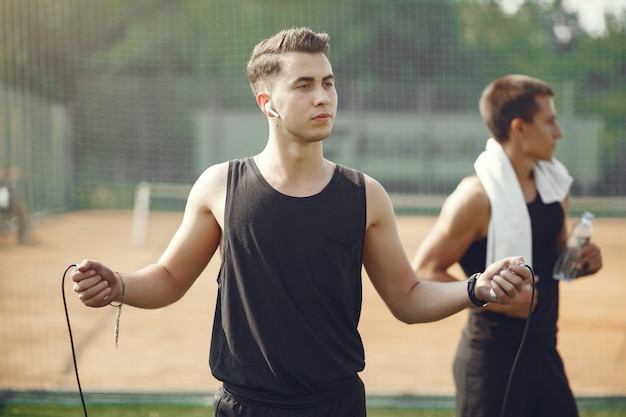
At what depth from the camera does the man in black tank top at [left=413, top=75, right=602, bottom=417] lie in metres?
3.28

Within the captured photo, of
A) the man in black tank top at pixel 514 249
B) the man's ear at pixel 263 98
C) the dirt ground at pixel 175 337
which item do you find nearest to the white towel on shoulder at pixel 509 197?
the man in black tank top at pixel 514 249

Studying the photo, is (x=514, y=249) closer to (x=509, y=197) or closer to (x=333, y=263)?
(x=509, y=197)

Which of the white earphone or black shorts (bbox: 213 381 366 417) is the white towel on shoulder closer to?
black shorts (bbox: 213 381 366 417)

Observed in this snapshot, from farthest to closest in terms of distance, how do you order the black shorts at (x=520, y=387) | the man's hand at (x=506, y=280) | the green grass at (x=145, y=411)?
1. the green grass at (x=145, y=411)
2. the black shorts at (x=520, y=387)
3. the man's hand at (x=506, y=280)

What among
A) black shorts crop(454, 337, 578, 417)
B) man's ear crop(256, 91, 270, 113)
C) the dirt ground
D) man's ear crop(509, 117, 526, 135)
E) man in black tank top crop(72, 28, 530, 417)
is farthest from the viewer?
the dirt ground

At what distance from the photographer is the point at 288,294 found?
Answer: 2287 millimetres

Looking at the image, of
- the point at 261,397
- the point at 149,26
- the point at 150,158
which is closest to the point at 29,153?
the point at 150,158

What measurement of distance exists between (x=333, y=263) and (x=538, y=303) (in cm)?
132

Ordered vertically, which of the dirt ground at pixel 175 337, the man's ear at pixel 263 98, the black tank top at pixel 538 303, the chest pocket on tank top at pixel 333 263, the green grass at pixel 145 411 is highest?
the man's ear at pixel 263 98

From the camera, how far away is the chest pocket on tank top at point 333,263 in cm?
229

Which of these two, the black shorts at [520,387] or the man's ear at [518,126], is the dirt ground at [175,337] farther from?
the man's ear at [518,126]

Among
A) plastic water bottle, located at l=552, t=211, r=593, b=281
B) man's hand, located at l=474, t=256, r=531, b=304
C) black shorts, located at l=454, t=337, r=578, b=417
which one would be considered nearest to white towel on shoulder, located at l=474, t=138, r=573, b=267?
plastic water bottle, located at l=552, t=211, r=593, b=281

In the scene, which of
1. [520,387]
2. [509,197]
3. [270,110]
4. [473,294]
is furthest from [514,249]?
[270,110]

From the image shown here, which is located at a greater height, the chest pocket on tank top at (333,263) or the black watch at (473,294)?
the chest pocket on tank top at (333,263)
